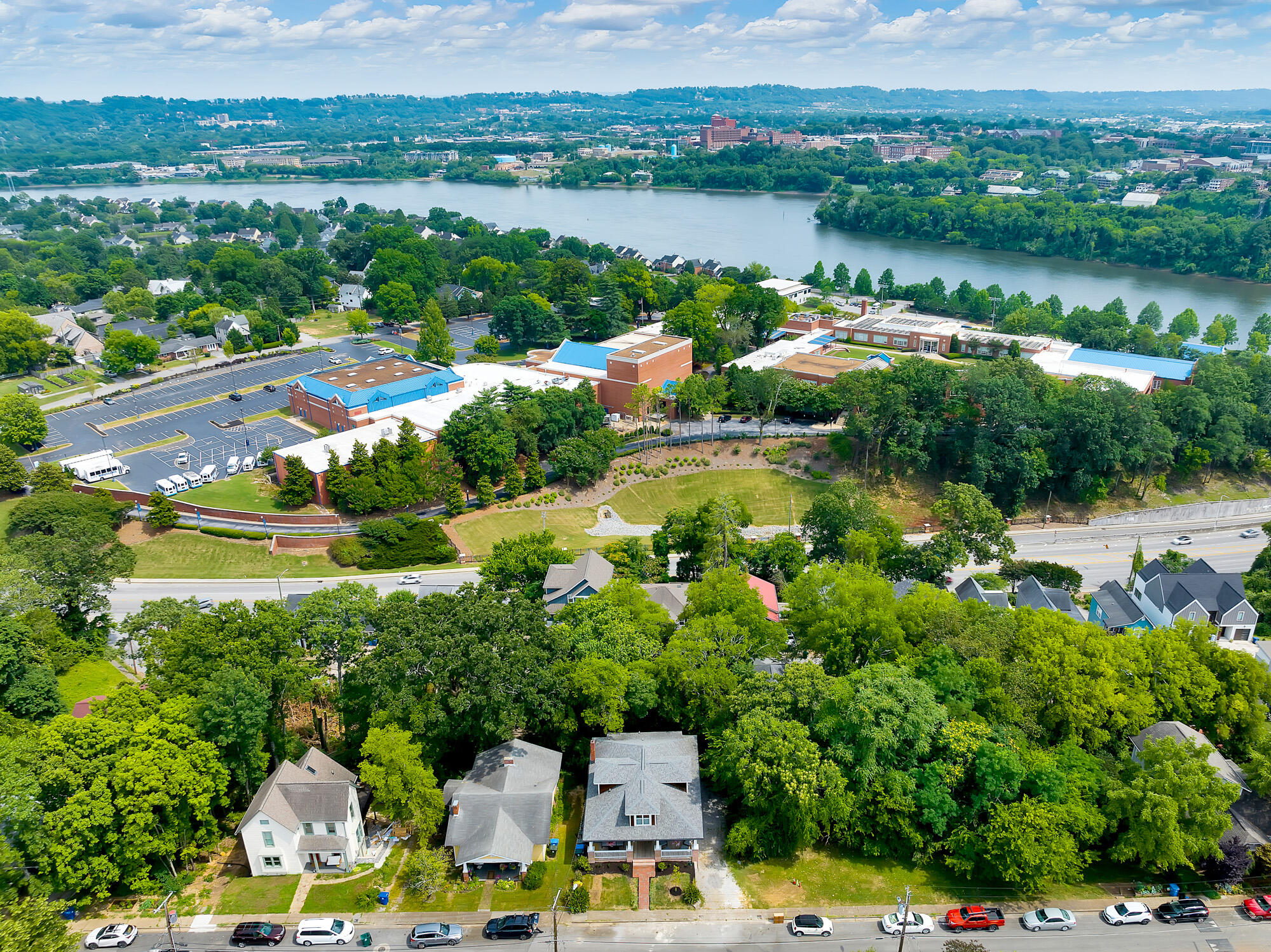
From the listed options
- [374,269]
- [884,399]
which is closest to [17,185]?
[374,269]

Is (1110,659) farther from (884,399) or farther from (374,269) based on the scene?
(374,269)

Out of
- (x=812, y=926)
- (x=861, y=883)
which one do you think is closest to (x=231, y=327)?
(x=861, y=883)

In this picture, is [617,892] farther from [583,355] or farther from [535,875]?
[583,355]

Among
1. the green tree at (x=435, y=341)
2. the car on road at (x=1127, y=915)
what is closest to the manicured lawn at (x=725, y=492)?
the green tree at (x=435, y=341)

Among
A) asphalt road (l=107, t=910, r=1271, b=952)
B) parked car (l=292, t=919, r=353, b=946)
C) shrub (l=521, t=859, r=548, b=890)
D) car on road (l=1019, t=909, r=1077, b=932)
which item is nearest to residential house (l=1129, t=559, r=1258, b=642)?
asphalt road (l=107, t=910, r=1271, b=952)

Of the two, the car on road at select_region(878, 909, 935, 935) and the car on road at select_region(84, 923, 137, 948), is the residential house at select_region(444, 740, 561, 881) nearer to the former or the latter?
the car on road at select_region(84, 923, 137, 948)
